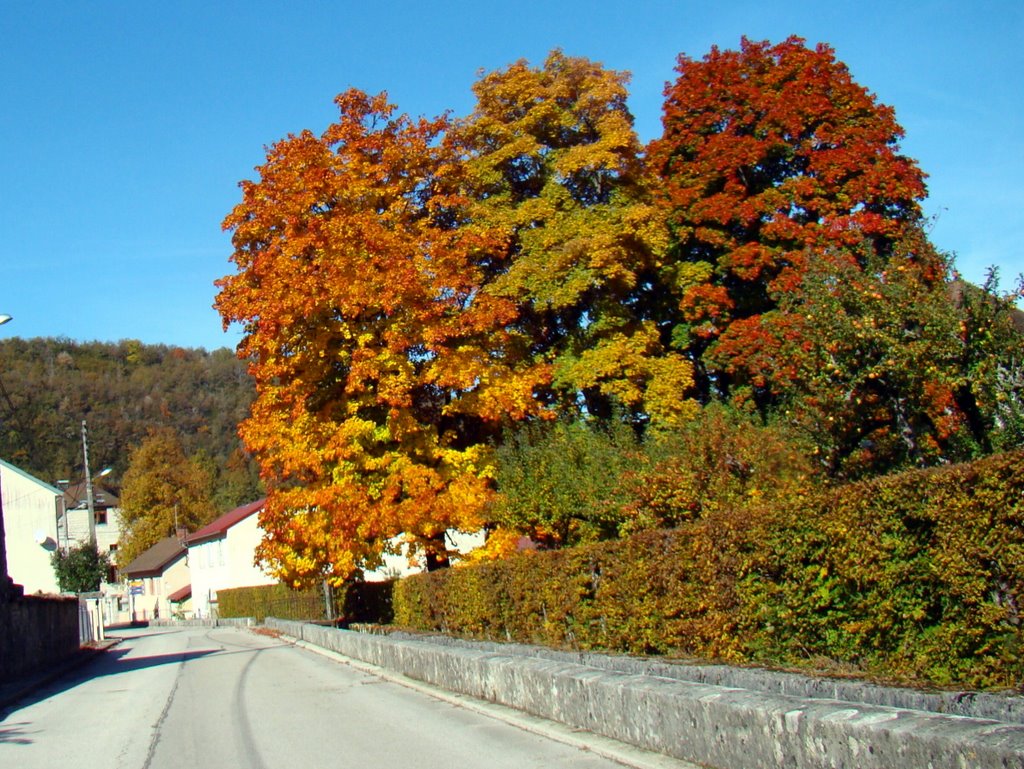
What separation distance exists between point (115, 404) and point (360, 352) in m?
104

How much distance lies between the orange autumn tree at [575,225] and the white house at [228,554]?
35857 mm

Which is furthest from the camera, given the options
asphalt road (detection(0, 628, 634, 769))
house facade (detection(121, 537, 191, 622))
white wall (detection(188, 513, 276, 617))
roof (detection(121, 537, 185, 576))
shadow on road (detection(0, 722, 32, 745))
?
house facade (detection(121, 537, 191, 622))

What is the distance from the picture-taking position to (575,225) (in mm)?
25016

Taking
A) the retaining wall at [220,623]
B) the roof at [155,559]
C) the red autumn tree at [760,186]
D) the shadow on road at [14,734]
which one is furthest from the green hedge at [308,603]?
the roof at [155,559]

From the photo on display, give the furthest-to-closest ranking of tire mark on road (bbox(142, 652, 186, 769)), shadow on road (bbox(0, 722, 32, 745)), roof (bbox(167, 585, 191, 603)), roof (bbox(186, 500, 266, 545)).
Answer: roof (bbox(167, 585, 191, 603)) < roof (bbox(186, 500, 266, 545)) < shadow on road (bbox(0, 722, 32, 745)) < tire mark on road (bbox(142, 652, 186, 769))

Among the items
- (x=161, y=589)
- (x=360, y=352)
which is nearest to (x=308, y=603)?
(x=360, y=352)

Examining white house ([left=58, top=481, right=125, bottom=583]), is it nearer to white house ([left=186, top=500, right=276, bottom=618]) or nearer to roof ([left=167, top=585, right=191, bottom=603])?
roof ([left=167, top=585, right=191, bottom=603])

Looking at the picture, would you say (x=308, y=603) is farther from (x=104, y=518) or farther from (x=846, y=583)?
(x=104, y=518)

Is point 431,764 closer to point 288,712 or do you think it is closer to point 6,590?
point 288,712

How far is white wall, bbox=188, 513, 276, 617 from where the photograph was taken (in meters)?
62.9

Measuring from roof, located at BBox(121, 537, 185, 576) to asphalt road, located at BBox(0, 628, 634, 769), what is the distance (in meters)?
66.0

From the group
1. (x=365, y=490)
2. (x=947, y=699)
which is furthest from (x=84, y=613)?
(x=947, y=699)

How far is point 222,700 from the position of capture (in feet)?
52.2

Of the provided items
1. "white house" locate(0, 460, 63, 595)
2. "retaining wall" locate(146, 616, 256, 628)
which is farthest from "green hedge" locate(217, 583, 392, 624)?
"white house" locate(0, 460, 63, 595)
